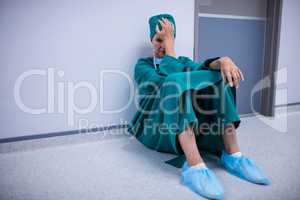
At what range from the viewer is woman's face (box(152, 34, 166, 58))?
49.1 inches

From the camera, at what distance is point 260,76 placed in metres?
1.91

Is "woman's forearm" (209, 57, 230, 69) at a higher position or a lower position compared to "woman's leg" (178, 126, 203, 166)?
higher

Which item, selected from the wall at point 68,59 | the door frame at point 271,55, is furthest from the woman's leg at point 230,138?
the door frame at point 271,55

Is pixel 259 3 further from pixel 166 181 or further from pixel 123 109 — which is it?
pixel 166 181

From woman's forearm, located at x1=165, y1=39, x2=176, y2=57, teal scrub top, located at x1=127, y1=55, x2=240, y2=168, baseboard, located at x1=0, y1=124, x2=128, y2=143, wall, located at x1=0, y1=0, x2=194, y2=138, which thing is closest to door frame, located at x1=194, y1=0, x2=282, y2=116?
wall, located at x1=0, y1=0, x2=194, y2=138

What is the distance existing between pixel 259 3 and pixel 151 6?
92cm

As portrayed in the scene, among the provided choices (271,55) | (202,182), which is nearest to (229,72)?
(202,182)

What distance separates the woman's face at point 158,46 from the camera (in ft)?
4.09

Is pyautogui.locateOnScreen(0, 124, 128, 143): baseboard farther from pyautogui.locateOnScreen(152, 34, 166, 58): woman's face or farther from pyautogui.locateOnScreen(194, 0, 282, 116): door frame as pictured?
pyautogui.locateOnScreen(194, 0, 282, 116): door frame

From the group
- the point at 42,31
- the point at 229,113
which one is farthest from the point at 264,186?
the point at 42,31

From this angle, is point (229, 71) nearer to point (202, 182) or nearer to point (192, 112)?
point (192, 112)

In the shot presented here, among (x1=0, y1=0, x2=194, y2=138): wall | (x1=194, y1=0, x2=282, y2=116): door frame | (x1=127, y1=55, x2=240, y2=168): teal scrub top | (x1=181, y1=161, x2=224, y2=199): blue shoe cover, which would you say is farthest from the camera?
(x1=194, y1=0, x2=282, y2=116): door frame

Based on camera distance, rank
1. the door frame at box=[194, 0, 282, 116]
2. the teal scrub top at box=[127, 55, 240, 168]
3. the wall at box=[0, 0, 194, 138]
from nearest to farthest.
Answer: the teal scrub top at box=[127, 55, 240, 168] < the wall at box=[0, 0, 194, 138] < the door frame at box=[194, 0, 282, 116]

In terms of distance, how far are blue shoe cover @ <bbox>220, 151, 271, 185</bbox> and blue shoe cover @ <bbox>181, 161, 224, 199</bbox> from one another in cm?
14
